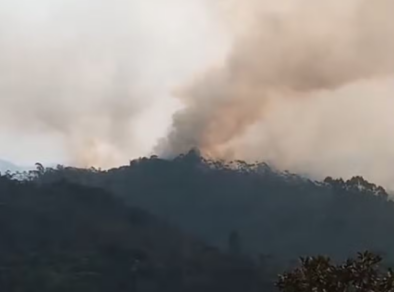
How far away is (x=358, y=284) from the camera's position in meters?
42.0

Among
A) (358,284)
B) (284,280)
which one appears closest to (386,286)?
(358,284)

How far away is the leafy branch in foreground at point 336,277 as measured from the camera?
41.4 m

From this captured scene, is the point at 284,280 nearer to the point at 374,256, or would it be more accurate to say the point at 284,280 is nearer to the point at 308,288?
the point at 308,288

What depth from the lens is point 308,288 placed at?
134ft

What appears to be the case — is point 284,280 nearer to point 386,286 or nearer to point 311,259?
point 311,259

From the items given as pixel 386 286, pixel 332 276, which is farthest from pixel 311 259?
pixel 386 286

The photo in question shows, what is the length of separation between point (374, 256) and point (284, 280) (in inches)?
200

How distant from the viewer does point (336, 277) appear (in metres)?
41.9

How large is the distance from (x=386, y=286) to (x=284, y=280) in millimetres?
5259

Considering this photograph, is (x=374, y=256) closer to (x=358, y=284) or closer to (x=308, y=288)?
(x=358, y=284)

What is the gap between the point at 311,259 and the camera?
42.9 meters

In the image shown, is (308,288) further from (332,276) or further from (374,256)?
(374,256)

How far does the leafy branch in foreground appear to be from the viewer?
41.4m

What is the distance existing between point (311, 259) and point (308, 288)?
8.05 ft
